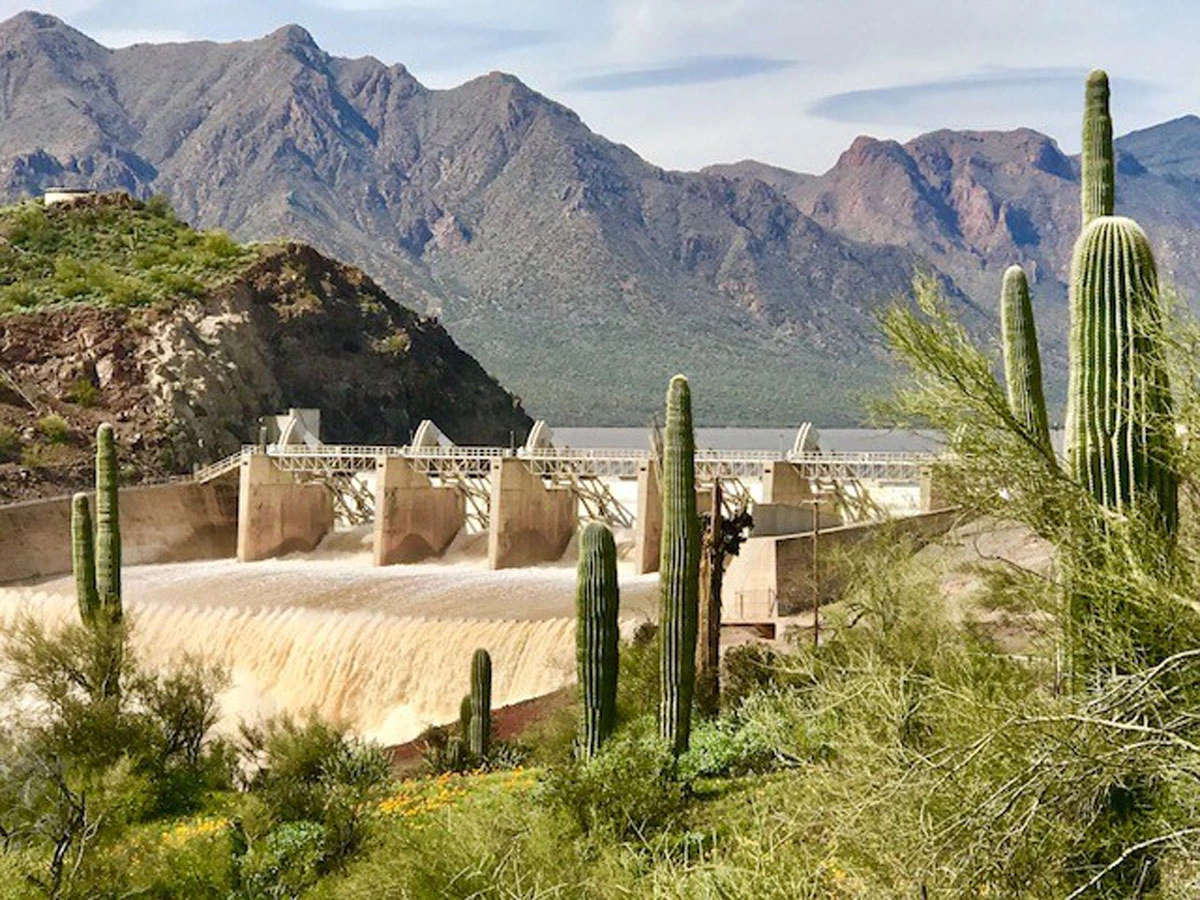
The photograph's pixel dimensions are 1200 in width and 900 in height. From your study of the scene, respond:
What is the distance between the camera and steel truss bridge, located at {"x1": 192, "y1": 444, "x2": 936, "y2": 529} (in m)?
45.2

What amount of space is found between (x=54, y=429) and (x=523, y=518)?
67.5 feet

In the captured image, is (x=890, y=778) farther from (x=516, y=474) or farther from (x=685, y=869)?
(x=516, y=474)

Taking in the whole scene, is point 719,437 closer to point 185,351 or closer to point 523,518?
point 185,351

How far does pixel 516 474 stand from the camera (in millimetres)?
47938

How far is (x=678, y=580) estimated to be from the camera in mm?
19391

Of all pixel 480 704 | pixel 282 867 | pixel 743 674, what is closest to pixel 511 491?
pixel 480 704

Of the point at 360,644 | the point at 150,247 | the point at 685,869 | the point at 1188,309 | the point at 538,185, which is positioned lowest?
the point at 360,644

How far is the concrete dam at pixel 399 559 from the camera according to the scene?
34031mm

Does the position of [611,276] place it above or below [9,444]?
above

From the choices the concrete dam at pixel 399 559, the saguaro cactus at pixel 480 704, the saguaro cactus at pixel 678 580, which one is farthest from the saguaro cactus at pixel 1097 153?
the concrete dam at pixel 399 559

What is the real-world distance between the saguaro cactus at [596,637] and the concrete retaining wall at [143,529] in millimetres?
31645

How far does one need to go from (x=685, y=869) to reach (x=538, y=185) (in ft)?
557

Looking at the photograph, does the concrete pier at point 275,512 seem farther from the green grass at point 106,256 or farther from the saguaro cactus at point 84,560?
the saguaro cactus at point 84,560

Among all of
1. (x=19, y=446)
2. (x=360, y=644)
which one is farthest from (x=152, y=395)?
(x=360, y=644)
